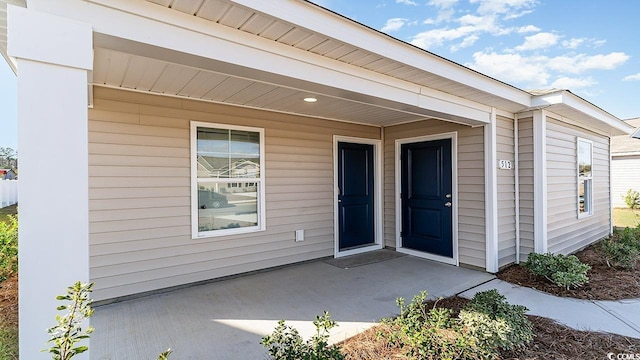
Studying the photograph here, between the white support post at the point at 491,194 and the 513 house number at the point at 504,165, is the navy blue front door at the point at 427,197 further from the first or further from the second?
the 513 house number at the point at 504,165

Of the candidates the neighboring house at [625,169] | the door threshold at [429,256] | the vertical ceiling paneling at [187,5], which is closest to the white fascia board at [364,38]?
the vertical ceiling paneling at [187,5]

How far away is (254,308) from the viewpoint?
10.6 ft

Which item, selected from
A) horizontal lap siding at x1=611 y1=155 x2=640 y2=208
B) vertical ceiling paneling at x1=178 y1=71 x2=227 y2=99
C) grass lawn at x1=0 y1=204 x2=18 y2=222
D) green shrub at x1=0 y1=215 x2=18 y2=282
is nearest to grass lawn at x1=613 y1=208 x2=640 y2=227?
horizontal lap siding at x1=611 y1=155 x2=640 y2=208

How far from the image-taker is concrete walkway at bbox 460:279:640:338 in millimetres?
2869

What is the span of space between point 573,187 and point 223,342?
20.6 ft

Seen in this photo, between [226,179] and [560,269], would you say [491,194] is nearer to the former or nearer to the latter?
[560,269]

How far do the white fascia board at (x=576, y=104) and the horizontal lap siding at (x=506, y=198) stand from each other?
0.52 metres

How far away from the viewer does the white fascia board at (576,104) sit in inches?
165

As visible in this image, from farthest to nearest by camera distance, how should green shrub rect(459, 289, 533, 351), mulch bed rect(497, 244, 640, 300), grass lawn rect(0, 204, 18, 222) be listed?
grass lawn rect(0, 204, 18, 222), mulch bed rect(497, 244, 640, 300), green shrub rect(459, 289, 533, 351)

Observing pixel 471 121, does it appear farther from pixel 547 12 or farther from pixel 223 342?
pixel 547 12

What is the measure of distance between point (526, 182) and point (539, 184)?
0.19m

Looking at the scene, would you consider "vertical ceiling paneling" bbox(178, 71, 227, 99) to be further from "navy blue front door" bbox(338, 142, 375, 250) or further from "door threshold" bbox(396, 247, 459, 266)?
"door threshold" bbox(396, 247, 459, 266)

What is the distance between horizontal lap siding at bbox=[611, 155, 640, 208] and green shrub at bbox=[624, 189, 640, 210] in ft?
0.99

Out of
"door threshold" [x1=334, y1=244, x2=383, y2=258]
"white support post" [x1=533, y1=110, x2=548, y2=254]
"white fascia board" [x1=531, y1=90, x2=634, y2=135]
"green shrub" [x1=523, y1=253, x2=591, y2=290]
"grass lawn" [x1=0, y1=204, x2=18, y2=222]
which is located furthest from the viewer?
"door threshold" [x1=334, y1=244, x2=383, y2=258]
